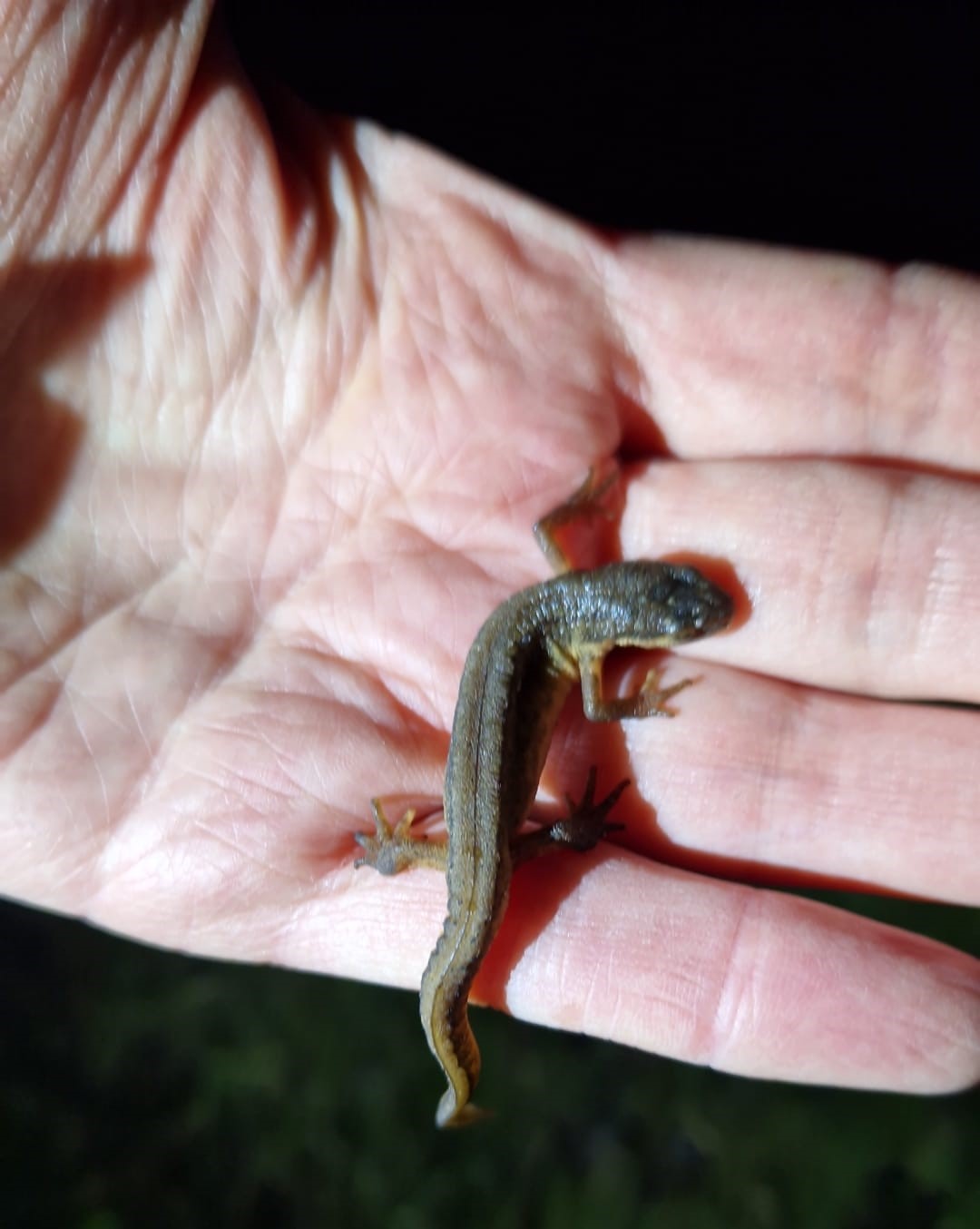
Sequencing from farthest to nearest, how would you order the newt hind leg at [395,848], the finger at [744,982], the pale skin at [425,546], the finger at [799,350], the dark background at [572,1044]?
the dark background at [572,1044], the finger at [799,350], the newt hind leg at [395,848], the pale skin at [425,546], the finger at [744,982]

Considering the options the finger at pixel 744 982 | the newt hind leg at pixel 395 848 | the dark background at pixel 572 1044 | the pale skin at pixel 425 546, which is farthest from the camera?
the dark background at pixel 572 1044

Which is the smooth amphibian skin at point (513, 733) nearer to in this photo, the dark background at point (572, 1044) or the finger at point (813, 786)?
the finger at point (813, 786)

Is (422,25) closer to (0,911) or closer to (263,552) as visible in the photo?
Result: (263,552)

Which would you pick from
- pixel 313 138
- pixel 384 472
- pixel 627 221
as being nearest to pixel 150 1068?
pixel 384 472

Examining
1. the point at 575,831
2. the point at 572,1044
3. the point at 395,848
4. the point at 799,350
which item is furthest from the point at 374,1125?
the point at 799,350

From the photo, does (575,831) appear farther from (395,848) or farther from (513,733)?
(395,848)

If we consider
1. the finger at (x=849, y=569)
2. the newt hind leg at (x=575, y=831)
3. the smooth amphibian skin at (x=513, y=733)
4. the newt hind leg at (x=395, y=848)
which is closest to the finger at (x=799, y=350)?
the finger at (x=849, y=569)

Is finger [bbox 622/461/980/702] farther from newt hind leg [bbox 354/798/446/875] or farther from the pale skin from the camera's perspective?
newt hind leg [bbox 354/798/446/875]
